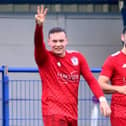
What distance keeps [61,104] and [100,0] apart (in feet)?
23.4

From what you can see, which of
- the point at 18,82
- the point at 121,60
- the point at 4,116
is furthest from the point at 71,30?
the point at 121,60

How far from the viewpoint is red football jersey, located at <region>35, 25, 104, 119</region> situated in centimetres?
764

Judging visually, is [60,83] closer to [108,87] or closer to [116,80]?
[108,87]

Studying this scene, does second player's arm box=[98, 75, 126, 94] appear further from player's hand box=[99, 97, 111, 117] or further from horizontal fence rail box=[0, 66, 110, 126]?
horizontal fence rail box=[0, 66, 110, 126]

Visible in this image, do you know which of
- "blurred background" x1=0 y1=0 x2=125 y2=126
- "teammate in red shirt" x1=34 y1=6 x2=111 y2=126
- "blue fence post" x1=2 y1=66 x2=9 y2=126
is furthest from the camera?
"blurred background" x1=0 y1=0 x2=125 y2=126

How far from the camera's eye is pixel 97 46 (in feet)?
47.9

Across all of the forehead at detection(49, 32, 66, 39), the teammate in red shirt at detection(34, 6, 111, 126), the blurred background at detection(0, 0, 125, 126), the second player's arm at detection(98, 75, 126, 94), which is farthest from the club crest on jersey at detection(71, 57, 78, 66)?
the blurred background at detection(0, 0, 125, 126)

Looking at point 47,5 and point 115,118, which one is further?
point 47,5

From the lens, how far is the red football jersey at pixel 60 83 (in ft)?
25.1

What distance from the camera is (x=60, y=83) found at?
7684 mm

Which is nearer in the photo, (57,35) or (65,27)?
(57,35)

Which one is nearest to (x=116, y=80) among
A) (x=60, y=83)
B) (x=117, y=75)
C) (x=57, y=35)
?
(x=117, y=75)

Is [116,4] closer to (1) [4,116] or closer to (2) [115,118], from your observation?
(1) [4,116]

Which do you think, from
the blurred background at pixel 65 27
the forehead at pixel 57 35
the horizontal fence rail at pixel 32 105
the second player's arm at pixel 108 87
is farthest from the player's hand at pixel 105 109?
the blurred background at pixel 65 27
